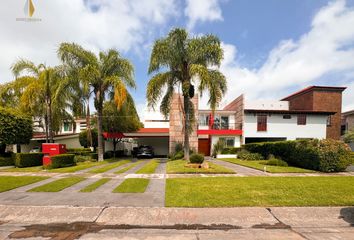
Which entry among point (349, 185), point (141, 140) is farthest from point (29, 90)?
point (349, 185)

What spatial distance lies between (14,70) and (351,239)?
75.9ft

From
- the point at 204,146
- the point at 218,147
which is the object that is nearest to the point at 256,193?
the point at 218,147

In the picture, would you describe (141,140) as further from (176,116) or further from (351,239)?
(351,239)

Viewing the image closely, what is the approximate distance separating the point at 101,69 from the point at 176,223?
15.5 meters

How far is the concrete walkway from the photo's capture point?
4680 millimetres

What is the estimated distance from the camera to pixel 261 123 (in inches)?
1024

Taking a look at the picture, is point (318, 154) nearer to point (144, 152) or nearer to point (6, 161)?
point (144, 152)

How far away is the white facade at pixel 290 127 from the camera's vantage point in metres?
26.0

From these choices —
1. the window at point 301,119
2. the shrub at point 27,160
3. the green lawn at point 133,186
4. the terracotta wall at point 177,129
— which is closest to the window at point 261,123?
the window at point 301,119

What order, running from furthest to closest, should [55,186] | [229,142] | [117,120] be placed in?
[229,142]
[117,120]
[55,186]

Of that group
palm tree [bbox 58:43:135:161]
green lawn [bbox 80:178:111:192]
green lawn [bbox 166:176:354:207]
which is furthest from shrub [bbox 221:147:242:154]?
green lawn [bbox 80:178:111:192]

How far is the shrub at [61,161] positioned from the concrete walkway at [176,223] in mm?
8886

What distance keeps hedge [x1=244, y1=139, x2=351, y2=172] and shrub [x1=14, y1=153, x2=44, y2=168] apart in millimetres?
18978

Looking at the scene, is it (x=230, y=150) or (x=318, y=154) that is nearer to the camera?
(x=318, y=154)
